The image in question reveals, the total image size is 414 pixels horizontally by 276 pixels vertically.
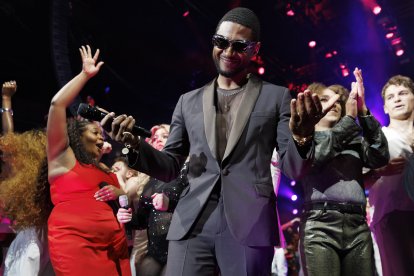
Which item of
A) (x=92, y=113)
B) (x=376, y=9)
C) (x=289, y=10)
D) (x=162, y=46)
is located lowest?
(x=92, y=113)

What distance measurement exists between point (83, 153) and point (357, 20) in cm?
740

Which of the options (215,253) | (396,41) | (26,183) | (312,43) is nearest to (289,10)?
(312,43)

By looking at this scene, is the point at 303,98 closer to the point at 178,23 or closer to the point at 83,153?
the point at 83,153

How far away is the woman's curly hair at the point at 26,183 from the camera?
3.80 m

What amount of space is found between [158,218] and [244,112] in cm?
191

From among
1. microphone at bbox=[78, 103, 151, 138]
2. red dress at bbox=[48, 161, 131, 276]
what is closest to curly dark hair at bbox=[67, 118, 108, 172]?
red dress at bbox=[48, 161, 131, 276]

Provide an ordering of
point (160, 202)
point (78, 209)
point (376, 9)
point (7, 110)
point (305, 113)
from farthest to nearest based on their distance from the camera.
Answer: point (376, 9)
point (7, 110)
point (78, 209)
point (160, 202)
point (305, 113)

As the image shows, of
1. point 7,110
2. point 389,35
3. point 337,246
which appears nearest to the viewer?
point 337,246

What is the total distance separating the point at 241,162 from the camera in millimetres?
1979

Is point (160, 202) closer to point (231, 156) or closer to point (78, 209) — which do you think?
point (78, 209)

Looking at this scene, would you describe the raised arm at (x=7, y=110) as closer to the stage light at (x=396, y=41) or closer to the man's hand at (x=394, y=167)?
the man's hand at (x=394, y=167)

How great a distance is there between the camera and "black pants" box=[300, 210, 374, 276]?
8.54 feet

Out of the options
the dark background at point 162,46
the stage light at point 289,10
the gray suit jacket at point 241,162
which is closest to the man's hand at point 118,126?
the gray suit jacket at point 241,162

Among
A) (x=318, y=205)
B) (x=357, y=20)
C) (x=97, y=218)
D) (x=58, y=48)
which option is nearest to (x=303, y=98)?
(x=318, y=205)
